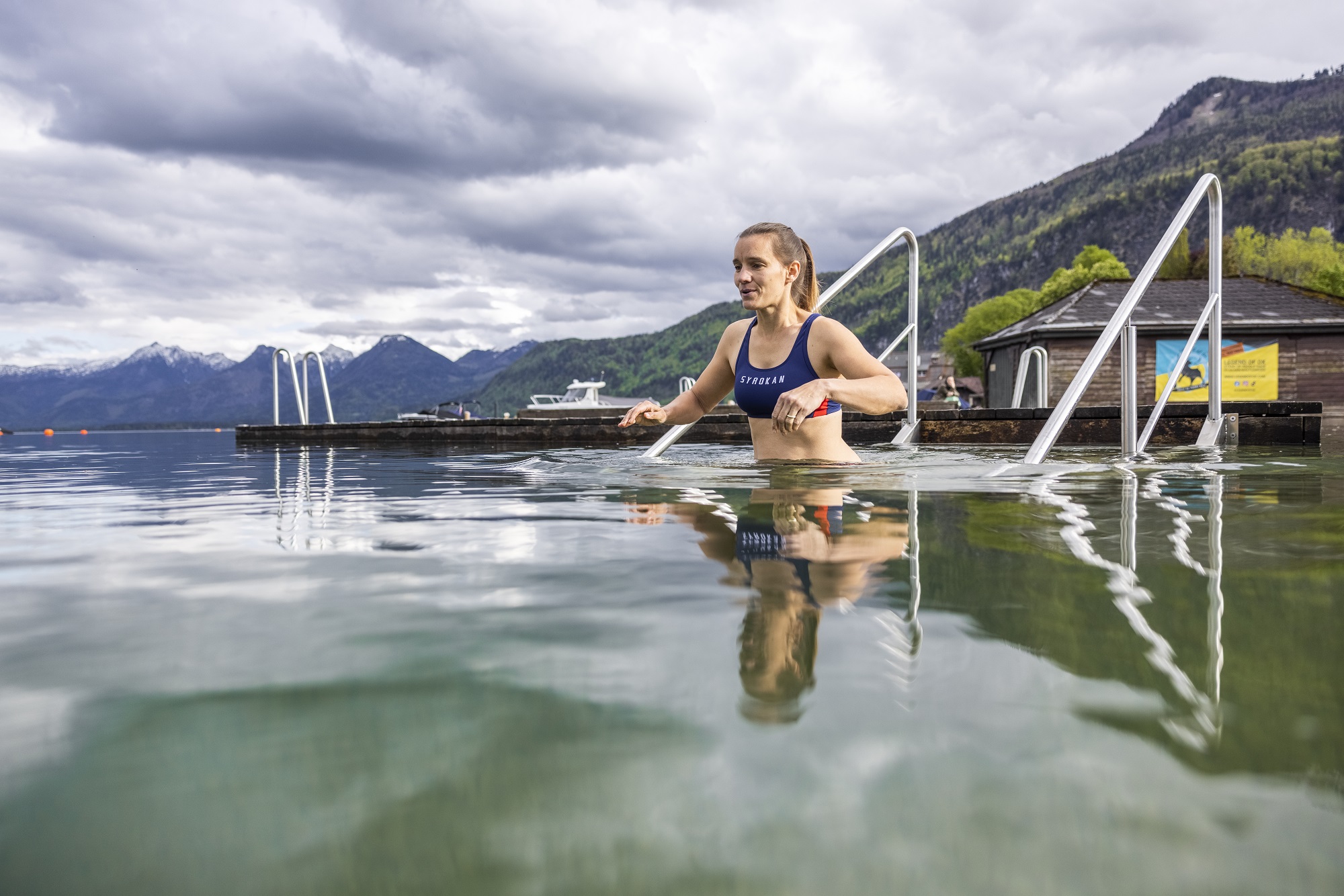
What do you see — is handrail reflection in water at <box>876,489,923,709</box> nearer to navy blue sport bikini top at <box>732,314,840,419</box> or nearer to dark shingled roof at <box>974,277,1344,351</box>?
navy blue sport bikini top at <box>732,314,840,419</box>

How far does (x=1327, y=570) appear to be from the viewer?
5.86 ft

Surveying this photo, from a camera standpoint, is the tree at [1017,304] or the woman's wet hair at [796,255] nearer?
the woman's wet hair at [796,255]

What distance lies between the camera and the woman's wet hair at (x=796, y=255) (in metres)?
4.81

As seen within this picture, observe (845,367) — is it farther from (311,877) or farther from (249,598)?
(311,877)

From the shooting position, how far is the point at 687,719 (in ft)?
3.19

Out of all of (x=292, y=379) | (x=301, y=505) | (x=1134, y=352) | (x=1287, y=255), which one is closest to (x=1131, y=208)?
(x=1287, y=255)

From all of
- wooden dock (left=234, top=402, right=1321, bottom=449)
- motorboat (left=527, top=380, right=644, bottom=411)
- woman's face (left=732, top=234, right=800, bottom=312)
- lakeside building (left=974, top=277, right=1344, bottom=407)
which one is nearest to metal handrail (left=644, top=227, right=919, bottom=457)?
wooden dock (left=234, top=402, right=1321, bottom=449)

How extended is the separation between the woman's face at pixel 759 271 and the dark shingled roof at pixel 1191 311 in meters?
21.3

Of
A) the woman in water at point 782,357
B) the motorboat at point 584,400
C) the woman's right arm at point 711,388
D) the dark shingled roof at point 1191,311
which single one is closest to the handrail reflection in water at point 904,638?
the woman in water at point 782,357

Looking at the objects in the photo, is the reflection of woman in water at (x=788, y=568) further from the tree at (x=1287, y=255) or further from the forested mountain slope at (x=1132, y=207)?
the forested mountain slope at (x=1132, y=207)

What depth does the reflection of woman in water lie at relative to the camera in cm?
111

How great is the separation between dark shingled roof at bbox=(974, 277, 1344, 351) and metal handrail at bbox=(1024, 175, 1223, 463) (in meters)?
16.9

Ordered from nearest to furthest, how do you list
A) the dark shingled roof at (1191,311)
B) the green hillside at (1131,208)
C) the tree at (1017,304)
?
the dark shingled roof at (1191,311), the tree at (1017,304), the green hillside at (1131,208)

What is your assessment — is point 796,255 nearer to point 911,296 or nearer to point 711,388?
point 711,388
